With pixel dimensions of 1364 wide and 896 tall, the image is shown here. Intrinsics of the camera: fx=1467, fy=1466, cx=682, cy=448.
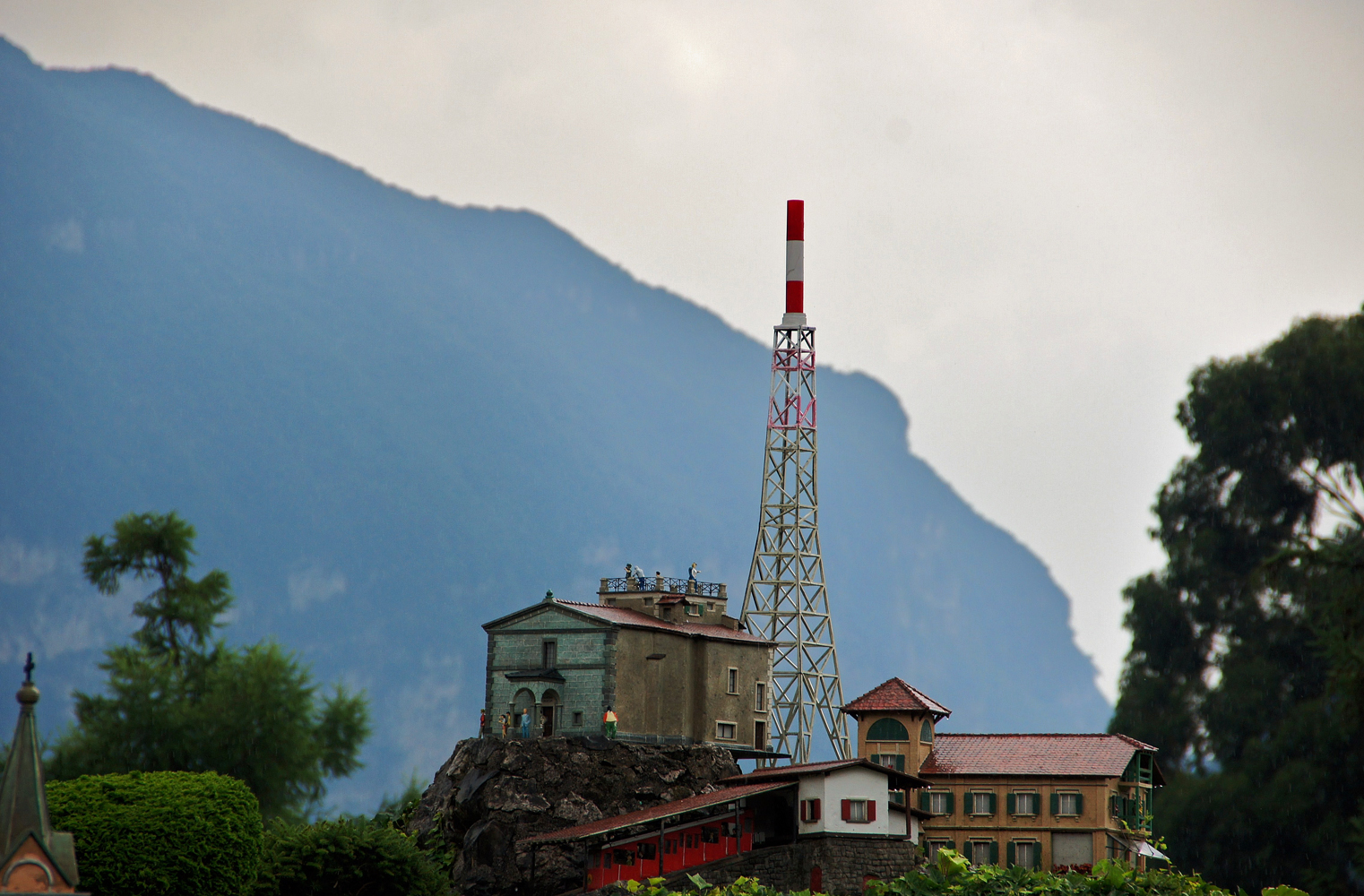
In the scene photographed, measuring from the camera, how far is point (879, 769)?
5953 cm

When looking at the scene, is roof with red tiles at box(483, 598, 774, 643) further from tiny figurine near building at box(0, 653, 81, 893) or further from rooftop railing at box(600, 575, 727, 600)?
tiny figurine near building at box(0, 653, 81, 893)

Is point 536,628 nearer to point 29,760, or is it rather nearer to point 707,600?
point 707,600

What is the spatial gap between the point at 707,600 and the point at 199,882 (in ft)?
92.5

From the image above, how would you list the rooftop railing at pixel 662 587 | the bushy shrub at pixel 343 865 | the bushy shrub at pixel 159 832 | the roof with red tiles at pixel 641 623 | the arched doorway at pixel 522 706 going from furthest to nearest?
the rooftop railing at pixel 662 587 → the arched doorway at pixel 522 706 → the roof with red tiles at pixel 641 623 → the bushy shrub at pixel 343 865 → the bushy shrub at pixel 159 832

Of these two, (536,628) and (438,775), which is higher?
(536,628)

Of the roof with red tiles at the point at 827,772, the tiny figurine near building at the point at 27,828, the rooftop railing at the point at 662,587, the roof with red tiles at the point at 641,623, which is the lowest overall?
the tiny figurine near building at the point at 27,828

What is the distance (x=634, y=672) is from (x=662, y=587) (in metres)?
6.97

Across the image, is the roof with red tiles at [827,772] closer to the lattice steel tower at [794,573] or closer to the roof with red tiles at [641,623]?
the roof with red tiles at [641,623]

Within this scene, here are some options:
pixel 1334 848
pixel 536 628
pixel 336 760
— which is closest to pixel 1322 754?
pixel 1334 848

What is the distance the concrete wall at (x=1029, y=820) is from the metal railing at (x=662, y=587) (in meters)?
14.3

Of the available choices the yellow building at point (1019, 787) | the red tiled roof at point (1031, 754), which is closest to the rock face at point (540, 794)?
the yellow building at point (1019, 787)

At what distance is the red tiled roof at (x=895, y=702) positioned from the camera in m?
66.6

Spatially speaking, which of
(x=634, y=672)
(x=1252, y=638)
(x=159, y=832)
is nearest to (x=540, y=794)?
(x=634, y=672)

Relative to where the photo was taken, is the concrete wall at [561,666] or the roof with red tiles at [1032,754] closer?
the roof with red tiles at [1032,754]
